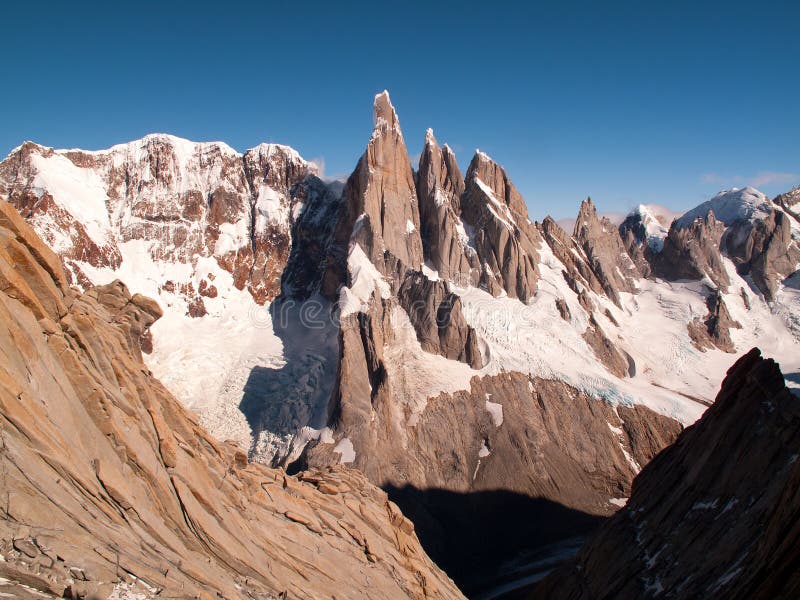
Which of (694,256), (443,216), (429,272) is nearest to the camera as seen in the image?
(429,272)

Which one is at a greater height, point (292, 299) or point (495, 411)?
point (292, 299)

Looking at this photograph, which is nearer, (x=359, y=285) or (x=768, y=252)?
(x=359, y=285)

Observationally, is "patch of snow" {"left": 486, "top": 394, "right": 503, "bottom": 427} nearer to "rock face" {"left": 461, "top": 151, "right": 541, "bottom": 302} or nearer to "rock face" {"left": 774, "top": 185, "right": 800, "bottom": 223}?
"rock face" {"left": 461, "top": 151, "right": 541, "bottom": 302}

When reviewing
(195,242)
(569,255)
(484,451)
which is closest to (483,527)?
(484,451)

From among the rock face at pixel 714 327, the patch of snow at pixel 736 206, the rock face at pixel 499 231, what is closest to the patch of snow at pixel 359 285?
the rock face at pixel 499 231

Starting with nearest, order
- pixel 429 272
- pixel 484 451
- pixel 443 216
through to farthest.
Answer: pixel 484 451
pixel 429 272
pixel 443 216

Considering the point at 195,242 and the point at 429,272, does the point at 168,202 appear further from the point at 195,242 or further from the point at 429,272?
the point at 429,272

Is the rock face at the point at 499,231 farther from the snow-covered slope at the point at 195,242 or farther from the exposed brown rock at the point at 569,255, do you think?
the snow-covered slope at the point at 195,242

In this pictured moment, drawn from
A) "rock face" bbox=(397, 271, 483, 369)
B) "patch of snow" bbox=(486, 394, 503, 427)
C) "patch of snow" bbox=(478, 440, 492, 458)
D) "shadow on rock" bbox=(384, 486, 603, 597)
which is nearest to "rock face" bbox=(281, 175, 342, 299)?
"rock face" bbox=(397, 271, 483, 369)
